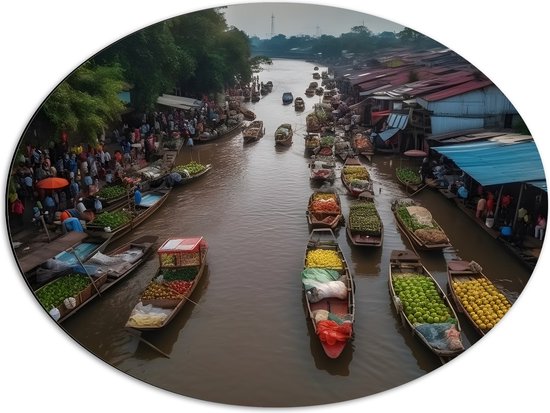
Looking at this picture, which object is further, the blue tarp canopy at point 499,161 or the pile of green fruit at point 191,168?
the pile of green fruit at point 191,168

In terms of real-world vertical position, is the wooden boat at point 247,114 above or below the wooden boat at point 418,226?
above

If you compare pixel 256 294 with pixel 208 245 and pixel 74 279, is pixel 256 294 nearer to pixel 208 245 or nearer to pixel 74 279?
pixel 208 245

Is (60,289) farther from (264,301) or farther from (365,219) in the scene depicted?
(365,219)

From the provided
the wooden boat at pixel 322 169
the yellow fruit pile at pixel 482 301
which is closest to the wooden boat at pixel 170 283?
the wooden boat at pixel 322 169

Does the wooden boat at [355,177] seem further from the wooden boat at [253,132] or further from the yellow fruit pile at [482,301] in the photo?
the yellow fruit pile at [482,301]

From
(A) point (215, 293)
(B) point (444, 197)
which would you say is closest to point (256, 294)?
(A) point (215, 293)

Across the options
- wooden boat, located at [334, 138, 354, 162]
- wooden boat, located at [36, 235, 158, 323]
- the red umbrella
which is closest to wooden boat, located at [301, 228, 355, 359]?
wooden boat, located at [36, 235, 158, 323]

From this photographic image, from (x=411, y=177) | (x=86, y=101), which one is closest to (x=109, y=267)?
(x=86, y=101)
